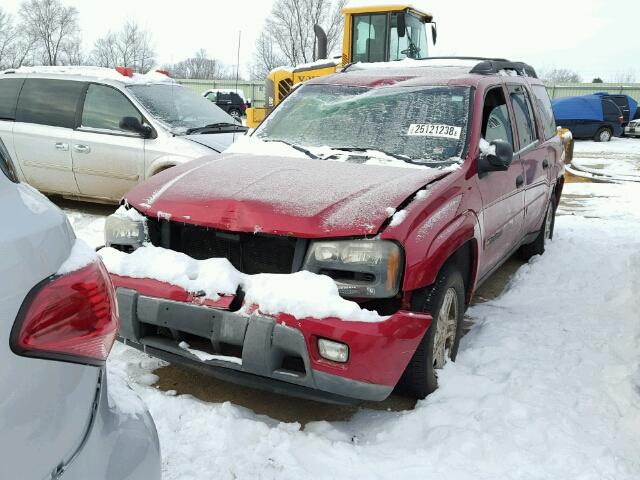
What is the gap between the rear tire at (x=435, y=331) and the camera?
117 inches

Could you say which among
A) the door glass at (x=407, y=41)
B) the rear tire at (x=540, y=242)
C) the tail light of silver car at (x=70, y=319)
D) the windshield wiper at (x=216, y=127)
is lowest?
the rear tire at (x=540, y=242)

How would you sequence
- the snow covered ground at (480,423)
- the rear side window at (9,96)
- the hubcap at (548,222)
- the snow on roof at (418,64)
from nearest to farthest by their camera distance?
the snow covered ground at (480,423) → the snow on roof at (418,64) → the hubcap at (548,222) → the rear side window at (9,96)

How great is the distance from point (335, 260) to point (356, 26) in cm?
971

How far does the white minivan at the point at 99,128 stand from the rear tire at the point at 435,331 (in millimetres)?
3956

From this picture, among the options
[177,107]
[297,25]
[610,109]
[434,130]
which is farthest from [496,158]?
[297,25]

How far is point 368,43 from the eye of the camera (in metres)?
11.4

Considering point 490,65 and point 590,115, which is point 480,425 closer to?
point 490,65

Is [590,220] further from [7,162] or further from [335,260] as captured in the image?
[7,162]

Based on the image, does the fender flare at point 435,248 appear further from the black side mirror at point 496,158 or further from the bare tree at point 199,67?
the bare tree at point 199,67

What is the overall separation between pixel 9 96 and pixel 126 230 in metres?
5.61

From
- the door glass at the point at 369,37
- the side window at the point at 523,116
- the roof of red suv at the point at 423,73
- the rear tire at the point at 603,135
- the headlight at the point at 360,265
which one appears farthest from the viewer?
Answer: the rear tire at the point at 603,135

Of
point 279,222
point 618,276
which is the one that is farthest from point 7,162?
point 618,276

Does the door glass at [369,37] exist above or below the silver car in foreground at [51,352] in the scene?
above

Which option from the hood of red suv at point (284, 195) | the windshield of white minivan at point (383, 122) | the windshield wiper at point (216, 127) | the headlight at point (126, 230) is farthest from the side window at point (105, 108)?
the headlight at point (126, 230)
